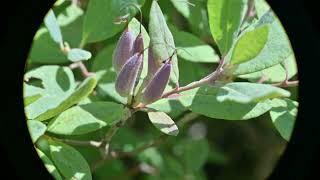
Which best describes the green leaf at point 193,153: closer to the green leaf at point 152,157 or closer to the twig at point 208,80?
the green leaf at point 152,157

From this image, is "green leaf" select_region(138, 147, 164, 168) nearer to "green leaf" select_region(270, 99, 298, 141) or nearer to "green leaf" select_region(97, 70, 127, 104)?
"green leaf" select_region(97, 70, 127, 104)

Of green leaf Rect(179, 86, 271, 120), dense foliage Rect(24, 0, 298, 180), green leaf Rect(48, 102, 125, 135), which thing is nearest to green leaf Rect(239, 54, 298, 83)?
dense foliage Rect(24, 0, 298, 180)

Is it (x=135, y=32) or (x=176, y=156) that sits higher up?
(x=135, y=32)

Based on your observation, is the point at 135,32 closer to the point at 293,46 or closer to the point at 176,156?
the point at 293,46

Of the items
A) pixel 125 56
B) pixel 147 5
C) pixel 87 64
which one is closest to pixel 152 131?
pixel 87 64

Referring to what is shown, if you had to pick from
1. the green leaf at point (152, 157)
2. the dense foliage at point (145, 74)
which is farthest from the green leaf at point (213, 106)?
the green leaf at point (152, 157)
